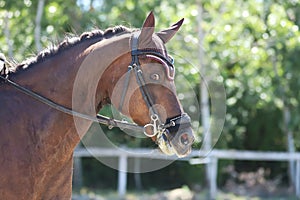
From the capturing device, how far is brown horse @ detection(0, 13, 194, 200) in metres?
3.87

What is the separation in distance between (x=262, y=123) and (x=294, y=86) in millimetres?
2456

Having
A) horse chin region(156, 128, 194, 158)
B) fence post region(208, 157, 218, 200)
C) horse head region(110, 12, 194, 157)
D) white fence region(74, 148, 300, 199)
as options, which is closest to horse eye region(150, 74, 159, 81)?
horse head region(110, 12, 194, 157)

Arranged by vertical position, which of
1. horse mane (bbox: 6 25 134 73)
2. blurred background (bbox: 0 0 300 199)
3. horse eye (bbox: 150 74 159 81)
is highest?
blurred background (bbox: 0 0 300 199)

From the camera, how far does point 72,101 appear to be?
13.3 ft

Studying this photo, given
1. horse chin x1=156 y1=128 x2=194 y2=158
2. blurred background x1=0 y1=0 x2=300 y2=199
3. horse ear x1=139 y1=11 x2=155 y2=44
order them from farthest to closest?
blurred background x1=0 y1=0 x2=300 y2=199 → horse ear x1=139 y1=11 x2=155 y2=44 → horse chin x1=156 y1=128 x2=194 y2=158

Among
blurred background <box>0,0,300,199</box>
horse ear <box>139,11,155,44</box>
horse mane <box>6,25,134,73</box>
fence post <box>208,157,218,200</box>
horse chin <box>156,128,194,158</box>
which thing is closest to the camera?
horse chin <box>156,128,194,158</box>

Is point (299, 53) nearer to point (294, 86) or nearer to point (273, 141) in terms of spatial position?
point (294, 86)

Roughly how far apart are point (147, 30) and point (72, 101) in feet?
2.27

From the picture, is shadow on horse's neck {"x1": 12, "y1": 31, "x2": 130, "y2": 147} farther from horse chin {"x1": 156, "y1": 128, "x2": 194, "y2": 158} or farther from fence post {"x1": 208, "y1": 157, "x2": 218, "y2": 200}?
fence post {"x1": 208, "y1": 157, "x2": 218, "y2": 200}

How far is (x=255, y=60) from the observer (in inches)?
466

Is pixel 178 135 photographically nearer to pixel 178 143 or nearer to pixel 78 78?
pixel 178 143

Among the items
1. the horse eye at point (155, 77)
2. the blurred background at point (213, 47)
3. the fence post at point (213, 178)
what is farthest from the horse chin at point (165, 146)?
the fence post at point (213, 178)

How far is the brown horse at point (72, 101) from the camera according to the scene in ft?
12.7

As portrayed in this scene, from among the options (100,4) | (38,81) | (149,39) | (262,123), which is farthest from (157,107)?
(262,123)
